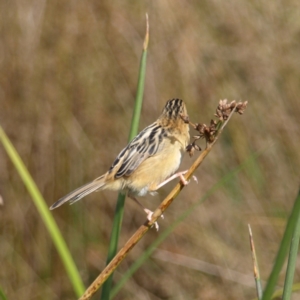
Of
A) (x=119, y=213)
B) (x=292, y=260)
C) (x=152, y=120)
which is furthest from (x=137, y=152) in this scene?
(x=152, y=120)

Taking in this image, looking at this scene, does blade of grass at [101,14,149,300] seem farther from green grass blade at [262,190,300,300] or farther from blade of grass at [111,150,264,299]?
green grass blade at [262,190,300,300]

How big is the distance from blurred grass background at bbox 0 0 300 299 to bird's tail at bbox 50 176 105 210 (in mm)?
2480

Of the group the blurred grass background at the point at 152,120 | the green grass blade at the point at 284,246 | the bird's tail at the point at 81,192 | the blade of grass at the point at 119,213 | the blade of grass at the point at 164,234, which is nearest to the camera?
the green grass blade at the point at 284,246

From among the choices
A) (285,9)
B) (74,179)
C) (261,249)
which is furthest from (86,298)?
(285,9)

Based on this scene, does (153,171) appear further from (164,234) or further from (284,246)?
(284,246)

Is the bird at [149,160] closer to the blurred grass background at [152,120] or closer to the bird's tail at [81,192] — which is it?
the bird's tail at [81,192]

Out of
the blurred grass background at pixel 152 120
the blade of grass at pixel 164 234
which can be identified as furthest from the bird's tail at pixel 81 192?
the blurred grass background at pixel 152 120

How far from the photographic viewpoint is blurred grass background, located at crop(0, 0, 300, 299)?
582 centimetres

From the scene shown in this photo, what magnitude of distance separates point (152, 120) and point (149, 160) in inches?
98.0

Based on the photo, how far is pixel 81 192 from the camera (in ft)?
10.1

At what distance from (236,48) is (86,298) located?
4.52m

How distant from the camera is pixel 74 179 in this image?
5.82 metres

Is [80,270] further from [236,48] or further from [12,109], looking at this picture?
[236,48]

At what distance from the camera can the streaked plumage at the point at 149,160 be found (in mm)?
3346
